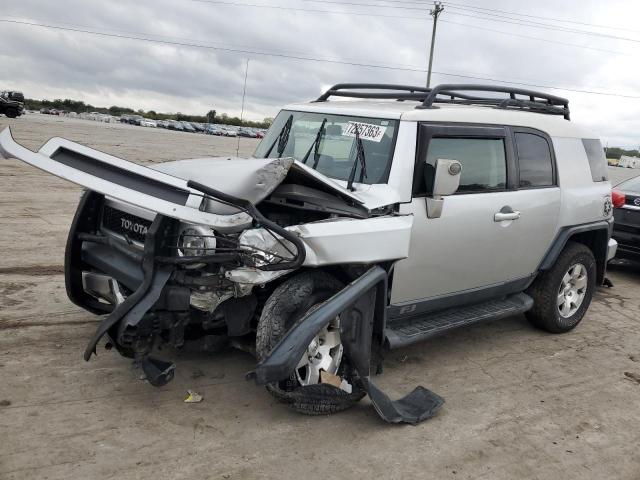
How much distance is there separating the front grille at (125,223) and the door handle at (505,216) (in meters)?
2.62

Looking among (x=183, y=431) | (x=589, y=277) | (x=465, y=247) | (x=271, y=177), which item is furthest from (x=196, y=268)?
(x=589, y=277)

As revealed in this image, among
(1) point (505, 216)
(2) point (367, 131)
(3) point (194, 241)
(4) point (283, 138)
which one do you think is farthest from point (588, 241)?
(3) point (194, 241)

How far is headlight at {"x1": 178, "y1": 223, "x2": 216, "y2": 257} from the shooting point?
351 cm

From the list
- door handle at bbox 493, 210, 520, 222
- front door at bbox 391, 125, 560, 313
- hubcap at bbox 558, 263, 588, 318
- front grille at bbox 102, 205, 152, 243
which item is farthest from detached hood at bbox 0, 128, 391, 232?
hubcap at bbox 558, 263, 588, 318

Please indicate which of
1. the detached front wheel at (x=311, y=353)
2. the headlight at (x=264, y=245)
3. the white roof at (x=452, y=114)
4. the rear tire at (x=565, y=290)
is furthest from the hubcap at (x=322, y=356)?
the rear tire at (x=565, y=290)

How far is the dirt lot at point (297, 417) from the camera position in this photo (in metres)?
3.20

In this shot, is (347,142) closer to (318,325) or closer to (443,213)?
(443,213)

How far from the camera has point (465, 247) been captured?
4535 millimetres

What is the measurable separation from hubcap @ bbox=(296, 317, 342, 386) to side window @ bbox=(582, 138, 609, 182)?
354 centimetres

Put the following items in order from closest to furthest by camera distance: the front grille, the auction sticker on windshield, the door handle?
the front grille
the auction sticker on windshield
the door handle

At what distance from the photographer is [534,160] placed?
5.21 meters

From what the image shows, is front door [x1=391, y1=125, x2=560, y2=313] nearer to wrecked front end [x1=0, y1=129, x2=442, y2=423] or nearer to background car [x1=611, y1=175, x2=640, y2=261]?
wrecked front end [x1=0, y1=129, x2=442, y2=423]

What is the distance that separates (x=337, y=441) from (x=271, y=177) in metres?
Result: 1.60

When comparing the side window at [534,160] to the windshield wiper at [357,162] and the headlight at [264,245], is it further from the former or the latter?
the headlight at [264,245]
